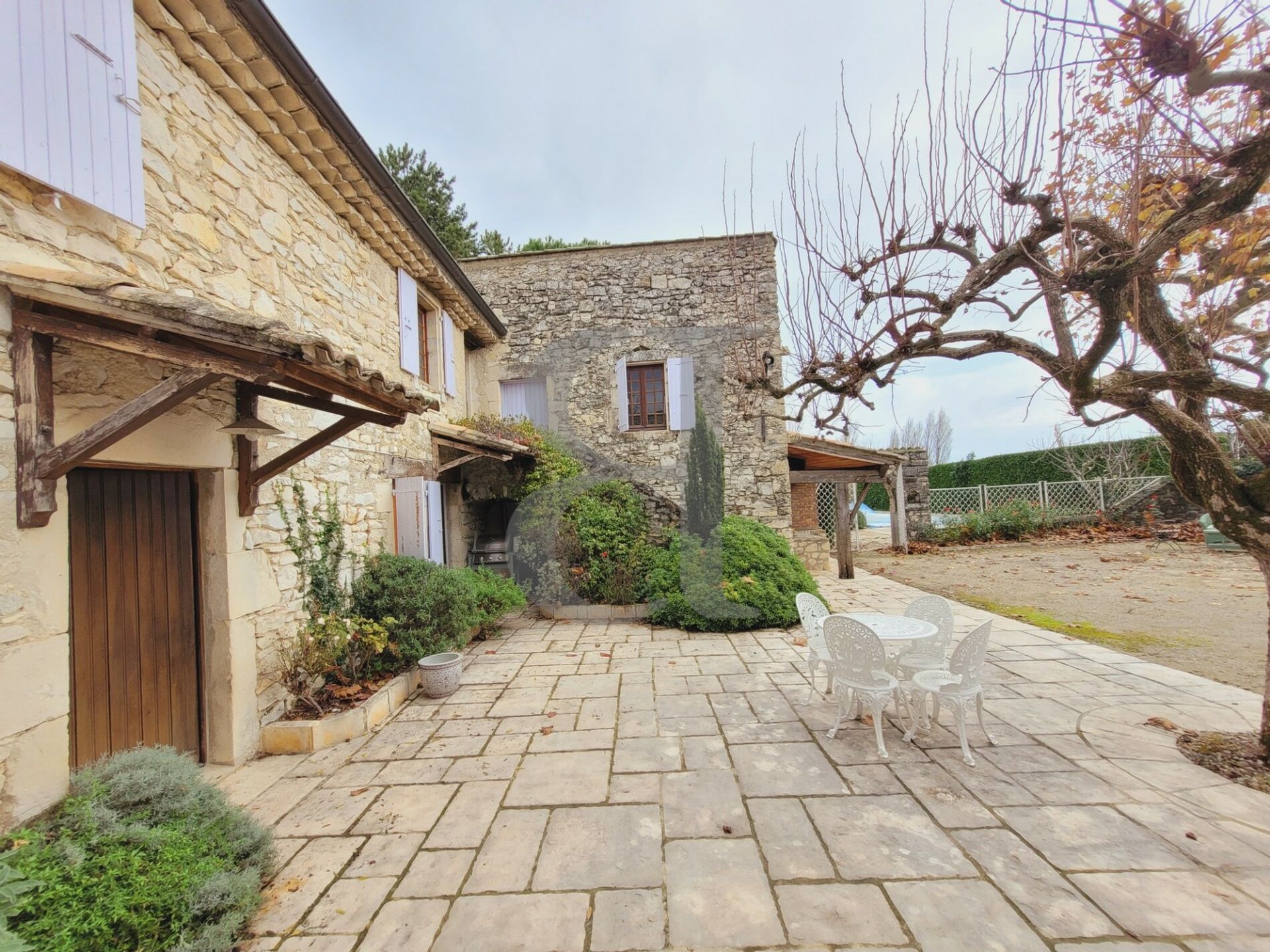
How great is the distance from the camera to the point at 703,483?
6.91 meters

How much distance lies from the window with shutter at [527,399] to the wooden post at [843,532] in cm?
579

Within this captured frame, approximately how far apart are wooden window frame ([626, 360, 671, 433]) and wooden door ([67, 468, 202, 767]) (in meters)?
6.58

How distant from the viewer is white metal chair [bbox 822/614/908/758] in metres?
3.07

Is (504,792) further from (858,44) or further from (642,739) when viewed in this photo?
(858,44)

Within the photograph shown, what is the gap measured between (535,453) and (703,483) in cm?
274

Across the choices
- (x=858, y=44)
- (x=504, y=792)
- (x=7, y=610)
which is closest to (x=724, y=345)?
(x=858, y=44)

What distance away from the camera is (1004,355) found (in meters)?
3.38

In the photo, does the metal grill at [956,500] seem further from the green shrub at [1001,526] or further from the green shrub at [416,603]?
the green shrub at [416,603]

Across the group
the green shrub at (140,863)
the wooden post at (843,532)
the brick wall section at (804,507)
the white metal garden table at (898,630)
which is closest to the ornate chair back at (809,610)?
the white metal garden table at (898,630)

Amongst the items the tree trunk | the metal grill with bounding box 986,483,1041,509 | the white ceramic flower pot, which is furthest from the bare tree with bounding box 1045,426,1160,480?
the white ceramic flower pot

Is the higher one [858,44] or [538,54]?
[538,54]

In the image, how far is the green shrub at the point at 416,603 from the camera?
4.39 meters

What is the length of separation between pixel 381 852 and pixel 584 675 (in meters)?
2.43

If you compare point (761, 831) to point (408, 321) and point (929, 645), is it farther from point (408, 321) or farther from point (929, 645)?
point (408, 321)
